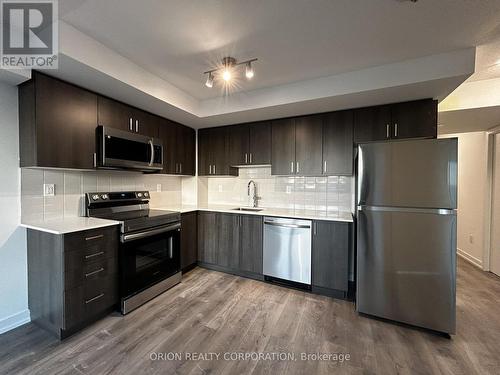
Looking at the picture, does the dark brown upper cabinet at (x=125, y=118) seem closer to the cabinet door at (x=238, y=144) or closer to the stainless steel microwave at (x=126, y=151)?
the stainless steel microwave at (x=126, y=151)

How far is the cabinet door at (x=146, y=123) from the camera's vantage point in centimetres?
276

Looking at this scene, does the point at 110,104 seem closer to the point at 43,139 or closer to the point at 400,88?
the point at 43,139

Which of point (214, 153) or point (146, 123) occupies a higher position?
point (146, 123)

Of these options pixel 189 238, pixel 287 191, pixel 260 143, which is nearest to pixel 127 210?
pixel 189 238

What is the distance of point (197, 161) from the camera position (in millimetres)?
3871

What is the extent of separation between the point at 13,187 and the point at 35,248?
23.1 inches

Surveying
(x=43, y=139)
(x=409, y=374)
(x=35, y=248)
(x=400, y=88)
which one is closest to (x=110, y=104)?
(x=43, y=139)

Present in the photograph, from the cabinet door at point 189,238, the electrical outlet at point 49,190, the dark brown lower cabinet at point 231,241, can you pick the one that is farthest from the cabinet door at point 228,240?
the electrical outlet at point 49,190

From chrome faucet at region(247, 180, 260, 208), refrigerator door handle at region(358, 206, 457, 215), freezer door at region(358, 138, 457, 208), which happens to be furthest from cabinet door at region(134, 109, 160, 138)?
refrigerator door handle at region(358, 206, 457, 215)

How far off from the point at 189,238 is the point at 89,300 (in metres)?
1.45

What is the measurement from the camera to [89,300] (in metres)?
1.98

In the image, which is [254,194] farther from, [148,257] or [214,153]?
[148,257]

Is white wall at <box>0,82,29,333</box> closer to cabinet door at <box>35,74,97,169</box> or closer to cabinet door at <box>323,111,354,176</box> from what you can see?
cabinet door at <box>35,74,97,169</box>

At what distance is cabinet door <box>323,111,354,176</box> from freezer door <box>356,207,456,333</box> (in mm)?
824
